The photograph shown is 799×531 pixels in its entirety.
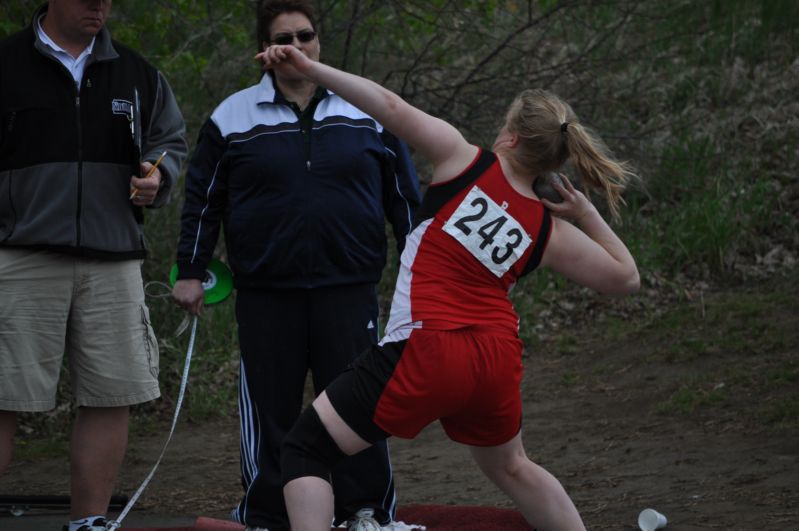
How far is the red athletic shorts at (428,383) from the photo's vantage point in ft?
12.2

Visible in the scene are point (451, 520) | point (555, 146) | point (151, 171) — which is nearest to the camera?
point (555, 146)

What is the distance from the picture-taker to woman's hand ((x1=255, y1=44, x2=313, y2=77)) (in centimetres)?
368

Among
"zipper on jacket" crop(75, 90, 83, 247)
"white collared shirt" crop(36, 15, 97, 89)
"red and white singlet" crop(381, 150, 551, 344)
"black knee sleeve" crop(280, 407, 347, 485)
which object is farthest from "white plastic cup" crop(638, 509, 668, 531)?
"white collared shirt" crop(36, 15, 97, 89)

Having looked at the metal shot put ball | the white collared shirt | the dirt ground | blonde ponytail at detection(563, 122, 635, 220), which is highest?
the white collared shirt

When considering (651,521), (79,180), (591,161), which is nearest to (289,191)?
(79,180)

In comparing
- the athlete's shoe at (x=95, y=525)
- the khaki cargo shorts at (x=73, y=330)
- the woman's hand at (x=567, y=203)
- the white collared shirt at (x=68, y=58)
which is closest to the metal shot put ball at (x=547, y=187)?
the woman's hand at (x=567, y=203)

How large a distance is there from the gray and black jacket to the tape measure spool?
0.30 m

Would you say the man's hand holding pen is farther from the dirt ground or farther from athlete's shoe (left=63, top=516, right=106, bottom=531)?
the dirt ground

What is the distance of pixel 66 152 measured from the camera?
4.41 meters

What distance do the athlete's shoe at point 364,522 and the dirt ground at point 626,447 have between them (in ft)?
3.55

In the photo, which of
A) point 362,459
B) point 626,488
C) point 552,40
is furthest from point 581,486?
point 552,40

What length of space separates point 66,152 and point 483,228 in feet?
5.42

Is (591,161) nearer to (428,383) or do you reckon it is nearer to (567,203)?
(567,203)

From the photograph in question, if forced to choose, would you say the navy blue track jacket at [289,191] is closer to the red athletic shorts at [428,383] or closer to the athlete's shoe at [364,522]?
the red athletic shorts at [428,383]
